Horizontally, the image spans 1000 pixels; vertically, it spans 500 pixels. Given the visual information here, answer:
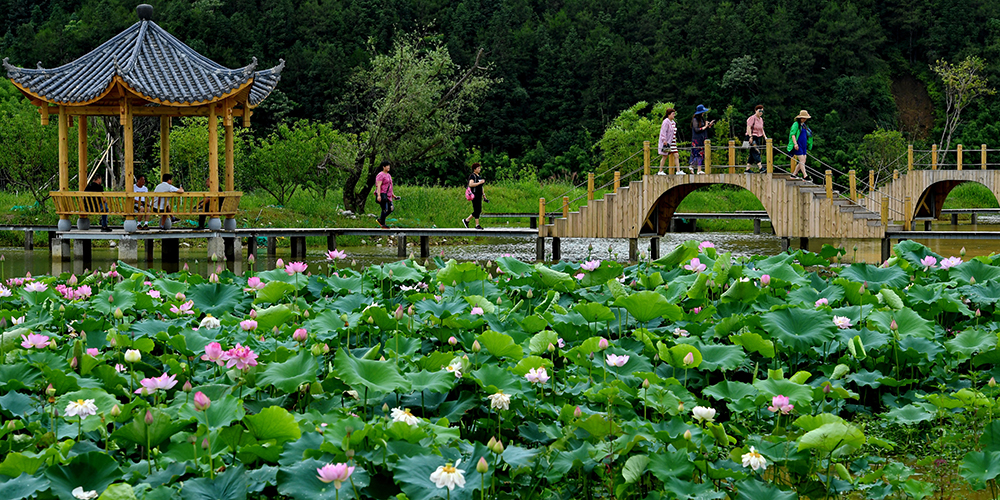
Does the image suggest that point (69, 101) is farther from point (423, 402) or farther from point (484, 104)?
point (484, 104)

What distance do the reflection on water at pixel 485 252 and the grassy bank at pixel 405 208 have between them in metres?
1.23

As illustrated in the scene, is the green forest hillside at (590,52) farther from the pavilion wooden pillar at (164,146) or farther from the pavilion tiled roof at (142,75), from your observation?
the pavilion tiled roof at (142,75)

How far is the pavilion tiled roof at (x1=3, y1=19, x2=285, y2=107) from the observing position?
49.5ft

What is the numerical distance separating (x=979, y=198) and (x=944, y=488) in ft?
127

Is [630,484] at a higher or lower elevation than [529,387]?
lower

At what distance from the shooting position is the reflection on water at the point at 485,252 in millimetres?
15461

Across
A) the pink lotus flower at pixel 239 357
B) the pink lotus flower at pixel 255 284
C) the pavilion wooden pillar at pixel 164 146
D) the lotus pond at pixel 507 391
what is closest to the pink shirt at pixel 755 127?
the pavilion wooden pillar at pixel 164 146

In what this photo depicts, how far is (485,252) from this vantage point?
19.6m

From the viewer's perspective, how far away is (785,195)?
1588cm

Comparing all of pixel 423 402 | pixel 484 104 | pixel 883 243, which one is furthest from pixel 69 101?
pixel 484 104

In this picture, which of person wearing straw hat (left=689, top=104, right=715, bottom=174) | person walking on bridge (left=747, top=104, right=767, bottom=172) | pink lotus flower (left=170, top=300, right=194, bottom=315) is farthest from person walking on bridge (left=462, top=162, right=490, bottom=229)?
pink lotus flower (left=170, top=300, right=194, bottom=315)

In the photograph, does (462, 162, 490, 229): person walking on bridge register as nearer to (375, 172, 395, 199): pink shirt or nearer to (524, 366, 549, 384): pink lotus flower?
(375, 172, 395, 199): pink shirt

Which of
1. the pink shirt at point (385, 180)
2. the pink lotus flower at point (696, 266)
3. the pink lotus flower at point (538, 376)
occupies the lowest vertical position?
the pink lotus flower at point (538, 376)

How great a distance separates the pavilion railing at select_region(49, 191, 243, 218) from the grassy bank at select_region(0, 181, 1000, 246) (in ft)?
13.4
